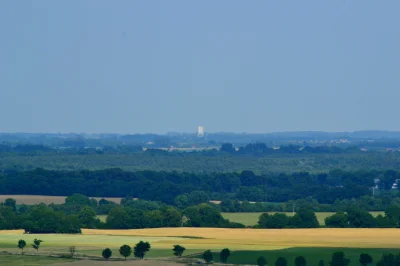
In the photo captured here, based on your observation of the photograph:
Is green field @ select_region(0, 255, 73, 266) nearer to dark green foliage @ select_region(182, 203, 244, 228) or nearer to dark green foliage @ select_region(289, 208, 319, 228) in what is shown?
dark green foliage @ select_region(182, 203, 244, 228)

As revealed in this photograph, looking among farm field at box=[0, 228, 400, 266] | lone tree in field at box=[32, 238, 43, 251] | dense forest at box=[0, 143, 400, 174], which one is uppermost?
dense forest at box=[0, 143, 400, 174]

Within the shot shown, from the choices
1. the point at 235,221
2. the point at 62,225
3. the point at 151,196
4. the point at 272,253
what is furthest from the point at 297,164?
the point at 272,253

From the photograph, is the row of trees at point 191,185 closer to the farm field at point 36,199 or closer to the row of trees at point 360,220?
the farm field at point 36,199

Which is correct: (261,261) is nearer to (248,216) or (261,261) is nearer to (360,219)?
(360,219)

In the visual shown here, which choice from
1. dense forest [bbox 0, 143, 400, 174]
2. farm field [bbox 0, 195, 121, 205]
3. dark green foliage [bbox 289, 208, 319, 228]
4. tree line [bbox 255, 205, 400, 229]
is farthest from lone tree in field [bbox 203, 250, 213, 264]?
dense forest [bbox 0, 143, 400, 174]

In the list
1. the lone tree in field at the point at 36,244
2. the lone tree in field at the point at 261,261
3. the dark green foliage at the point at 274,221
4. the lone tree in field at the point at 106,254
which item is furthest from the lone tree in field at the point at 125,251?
the dark green foliage at the point at 274,221

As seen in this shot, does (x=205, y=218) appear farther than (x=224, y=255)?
Yes

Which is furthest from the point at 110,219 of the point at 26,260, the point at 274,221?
the point at 26,260
